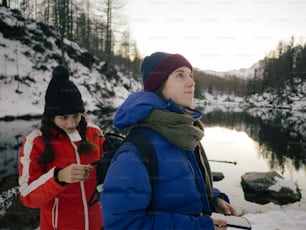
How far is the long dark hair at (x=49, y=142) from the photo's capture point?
2.06m

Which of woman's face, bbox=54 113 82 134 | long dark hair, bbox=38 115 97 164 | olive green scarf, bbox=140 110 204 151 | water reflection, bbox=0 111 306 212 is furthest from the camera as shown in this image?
water reflection, bbox=0 111 306 212

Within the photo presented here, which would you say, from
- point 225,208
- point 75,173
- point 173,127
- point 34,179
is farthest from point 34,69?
point 225,208

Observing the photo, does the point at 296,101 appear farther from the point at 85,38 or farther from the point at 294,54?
the point at 85,38

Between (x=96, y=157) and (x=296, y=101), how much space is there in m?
71.8

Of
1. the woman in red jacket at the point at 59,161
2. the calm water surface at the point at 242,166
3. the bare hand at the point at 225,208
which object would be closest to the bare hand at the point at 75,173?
the woman in red jacket at the point at 59,161

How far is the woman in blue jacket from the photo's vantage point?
1.18m

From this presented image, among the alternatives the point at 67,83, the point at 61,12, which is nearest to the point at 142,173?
the point at 67,83

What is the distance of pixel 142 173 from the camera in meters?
1.20

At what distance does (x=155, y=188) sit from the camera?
49.6 inches

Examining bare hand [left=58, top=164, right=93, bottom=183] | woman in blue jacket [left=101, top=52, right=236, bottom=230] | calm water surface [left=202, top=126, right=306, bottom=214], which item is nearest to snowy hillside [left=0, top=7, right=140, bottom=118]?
calm water surface [left=202, top=126, right=306, bottom=214]

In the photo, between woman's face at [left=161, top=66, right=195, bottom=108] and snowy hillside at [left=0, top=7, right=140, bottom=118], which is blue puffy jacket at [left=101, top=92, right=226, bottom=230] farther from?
snowy hillside at [left=0, top=7, right=140, bottom=118]

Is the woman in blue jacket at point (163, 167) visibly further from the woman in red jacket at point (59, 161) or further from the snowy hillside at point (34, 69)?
the snowy hillside at point (34, 69)

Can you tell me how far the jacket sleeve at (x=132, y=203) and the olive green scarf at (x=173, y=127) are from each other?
0.77 ft

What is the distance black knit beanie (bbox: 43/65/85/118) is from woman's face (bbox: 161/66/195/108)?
1178 millimetres
